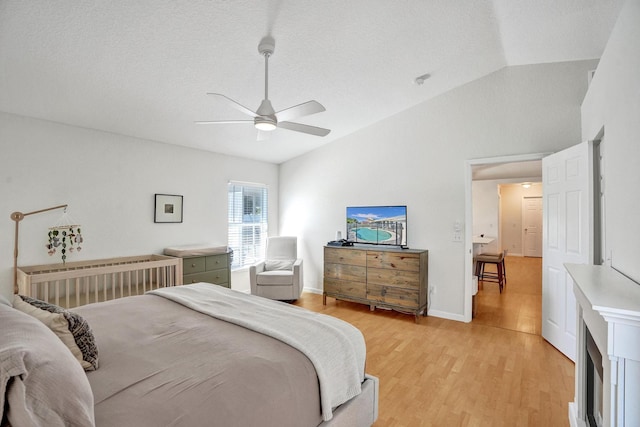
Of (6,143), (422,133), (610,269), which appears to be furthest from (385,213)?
(6,143)

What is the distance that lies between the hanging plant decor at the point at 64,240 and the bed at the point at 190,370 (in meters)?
1.56

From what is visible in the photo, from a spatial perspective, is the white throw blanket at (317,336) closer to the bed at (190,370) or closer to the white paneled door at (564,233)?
the bed at (190,370)

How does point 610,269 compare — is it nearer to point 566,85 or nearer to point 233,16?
point 566,85

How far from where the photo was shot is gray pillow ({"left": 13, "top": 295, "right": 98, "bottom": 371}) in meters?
1.30

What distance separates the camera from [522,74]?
11.4ft

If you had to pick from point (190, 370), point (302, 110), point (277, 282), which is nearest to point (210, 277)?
point (277, 282)

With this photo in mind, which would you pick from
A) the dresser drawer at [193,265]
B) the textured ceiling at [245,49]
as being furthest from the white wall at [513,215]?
the dresser drawer at [193,265]

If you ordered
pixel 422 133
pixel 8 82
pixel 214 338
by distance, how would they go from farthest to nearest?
pixel 422 133 → pixel 8 82 → pixel 214 338

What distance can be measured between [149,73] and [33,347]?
2.36 meters

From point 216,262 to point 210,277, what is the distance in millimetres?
212

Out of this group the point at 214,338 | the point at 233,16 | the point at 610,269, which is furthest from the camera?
the point at 233,16

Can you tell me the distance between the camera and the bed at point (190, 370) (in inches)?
34.8

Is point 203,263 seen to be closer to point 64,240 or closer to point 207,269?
point 207,269

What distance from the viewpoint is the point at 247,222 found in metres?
5.31
